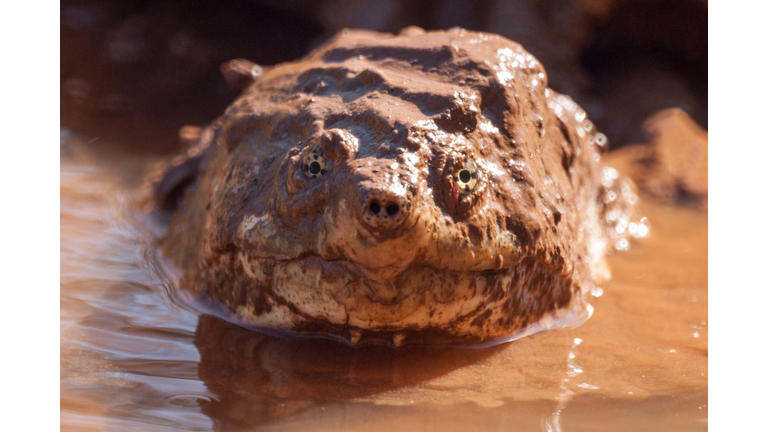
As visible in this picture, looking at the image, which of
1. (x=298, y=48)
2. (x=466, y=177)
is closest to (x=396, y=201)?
(x=466, y=177)

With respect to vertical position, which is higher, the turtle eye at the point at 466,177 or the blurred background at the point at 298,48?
the blurred background at the point at 298,48

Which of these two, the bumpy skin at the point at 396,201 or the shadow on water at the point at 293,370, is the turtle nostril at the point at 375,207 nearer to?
the bumpy skin at the point at 396,201

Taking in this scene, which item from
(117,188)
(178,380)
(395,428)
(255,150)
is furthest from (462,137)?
(117,188)

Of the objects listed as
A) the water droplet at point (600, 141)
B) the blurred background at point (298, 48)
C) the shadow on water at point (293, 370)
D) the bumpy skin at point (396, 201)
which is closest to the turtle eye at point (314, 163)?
the bumpy skin at point (396, 201)

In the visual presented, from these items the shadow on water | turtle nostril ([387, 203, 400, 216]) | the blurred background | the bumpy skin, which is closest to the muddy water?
the shadow on water

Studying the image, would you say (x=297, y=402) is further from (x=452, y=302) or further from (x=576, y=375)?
(x=576, y=375)

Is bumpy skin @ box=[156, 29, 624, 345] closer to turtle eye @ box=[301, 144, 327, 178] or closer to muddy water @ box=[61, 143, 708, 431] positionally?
turtle eye @ box=[301, 144, 327, 178]
